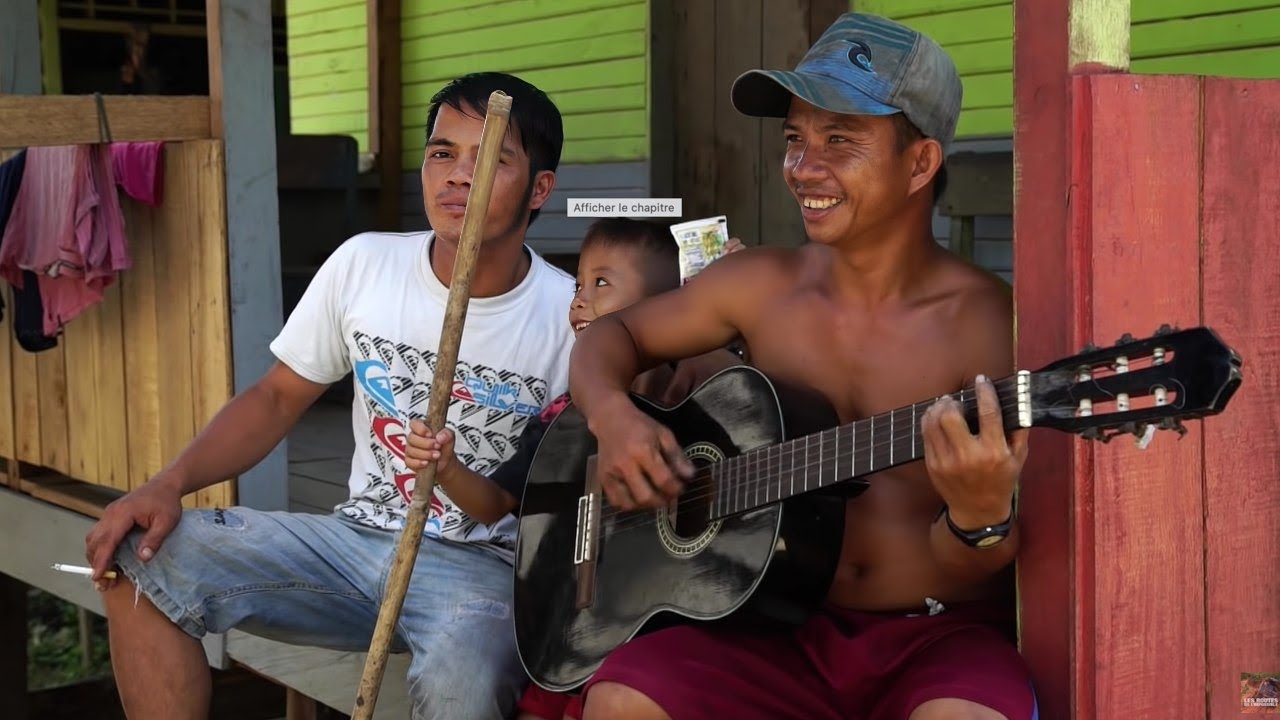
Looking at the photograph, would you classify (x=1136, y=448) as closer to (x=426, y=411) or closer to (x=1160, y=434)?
(x=1160, y=434)

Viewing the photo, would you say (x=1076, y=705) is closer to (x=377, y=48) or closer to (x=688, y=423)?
(x=688, y=423)

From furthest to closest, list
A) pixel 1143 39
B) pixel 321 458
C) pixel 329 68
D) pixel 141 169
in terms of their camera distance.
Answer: pixel 329 68 < pixel 321 458 < pixel 1143 39 < pixel 141 169

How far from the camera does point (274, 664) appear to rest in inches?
148

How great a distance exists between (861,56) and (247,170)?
2049mm

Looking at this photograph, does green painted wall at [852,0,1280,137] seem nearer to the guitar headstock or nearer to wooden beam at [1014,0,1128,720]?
wooden beam at [1014,0,1128,720]

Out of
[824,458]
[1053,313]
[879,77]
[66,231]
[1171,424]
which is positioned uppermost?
[879,77]

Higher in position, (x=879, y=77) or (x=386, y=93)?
(x=386, y=93)

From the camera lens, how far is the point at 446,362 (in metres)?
2.41

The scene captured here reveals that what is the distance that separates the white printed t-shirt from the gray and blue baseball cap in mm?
823

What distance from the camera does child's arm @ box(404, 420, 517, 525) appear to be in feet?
8.16

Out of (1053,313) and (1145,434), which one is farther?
(1053,313)

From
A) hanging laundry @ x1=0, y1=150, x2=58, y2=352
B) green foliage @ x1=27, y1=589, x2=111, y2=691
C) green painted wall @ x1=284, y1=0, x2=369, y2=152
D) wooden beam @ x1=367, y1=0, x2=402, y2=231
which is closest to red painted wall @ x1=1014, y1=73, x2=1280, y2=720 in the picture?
hanging laundry @ x1=0, y1=150, x2=58, y2=352

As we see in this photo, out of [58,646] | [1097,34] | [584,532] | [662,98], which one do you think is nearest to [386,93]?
[662,98]

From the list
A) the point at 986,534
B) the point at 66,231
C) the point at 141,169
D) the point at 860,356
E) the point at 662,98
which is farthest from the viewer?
the point at 662,98
